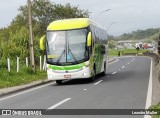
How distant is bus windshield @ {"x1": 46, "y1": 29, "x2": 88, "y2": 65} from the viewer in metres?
22.1

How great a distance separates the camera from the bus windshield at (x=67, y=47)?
72.5 ft

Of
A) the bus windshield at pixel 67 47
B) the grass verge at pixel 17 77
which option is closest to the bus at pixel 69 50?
the bus windshield at pixel 67 47

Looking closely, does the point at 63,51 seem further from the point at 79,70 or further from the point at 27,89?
the point at 27,89

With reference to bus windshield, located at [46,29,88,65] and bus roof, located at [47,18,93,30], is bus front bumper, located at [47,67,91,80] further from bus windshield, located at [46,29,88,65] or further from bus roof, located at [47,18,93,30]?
bus roof, located at [47,18,93,30]

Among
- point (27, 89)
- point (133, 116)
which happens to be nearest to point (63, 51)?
point (27, 89)

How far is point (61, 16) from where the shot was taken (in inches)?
2753

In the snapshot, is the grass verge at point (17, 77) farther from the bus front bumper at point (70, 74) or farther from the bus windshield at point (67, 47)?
the bus windshield at point (67, 47)

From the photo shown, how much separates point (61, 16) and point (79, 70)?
48.7 m

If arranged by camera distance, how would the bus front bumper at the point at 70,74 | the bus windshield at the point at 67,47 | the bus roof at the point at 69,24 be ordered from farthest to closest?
1. the bus roof at the point at 69,24
2. the bus windshield at the point at 67,47
3. the bus front bumper at the point at 70,74

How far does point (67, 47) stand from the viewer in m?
22.2

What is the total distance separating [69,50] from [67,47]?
20cm

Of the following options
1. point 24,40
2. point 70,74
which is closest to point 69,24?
point 70,74

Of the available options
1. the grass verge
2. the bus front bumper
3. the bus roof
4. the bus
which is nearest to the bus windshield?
the bus

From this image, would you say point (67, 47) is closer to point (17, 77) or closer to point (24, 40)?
point (17, 77)
